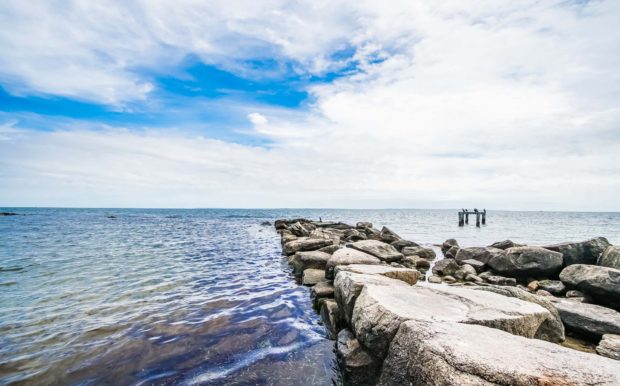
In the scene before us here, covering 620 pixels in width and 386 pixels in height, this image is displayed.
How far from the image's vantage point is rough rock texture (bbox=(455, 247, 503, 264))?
507 inches

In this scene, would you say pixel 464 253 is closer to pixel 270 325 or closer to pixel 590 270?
pixel 590 270

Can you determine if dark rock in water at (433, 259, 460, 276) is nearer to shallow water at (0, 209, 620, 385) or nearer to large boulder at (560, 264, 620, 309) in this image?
large boulder at (560, 264, 620, 309)

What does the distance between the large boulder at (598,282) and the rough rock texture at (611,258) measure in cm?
156

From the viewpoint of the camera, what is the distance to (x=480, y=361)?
8.25ft

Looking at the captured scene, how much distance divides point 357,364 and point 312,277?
562 centimetres

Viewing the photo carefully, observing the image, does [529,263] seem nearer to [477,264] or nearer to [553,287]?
[553,287]

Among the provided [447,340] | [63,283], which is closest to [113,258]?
[63,283]

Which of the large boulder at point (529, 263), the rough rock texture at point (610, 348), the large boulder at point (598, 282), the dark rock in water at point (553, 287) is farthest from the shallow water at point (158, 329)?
the large boulder at point (529, 263)

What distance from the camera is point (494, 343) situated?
2.96 meters

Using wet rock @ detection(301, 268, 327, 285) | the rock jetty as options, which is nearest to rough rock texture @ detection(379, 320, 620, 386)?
the rock jetty

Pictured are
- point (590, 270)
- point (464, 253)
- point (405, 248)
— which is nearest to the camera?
point (590, 270)

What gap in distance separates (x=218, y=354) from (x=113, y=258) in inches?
475

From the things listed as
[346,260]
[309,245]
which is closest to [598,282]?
[346,260]

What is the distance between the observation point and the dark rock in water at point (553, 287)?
9289mm
